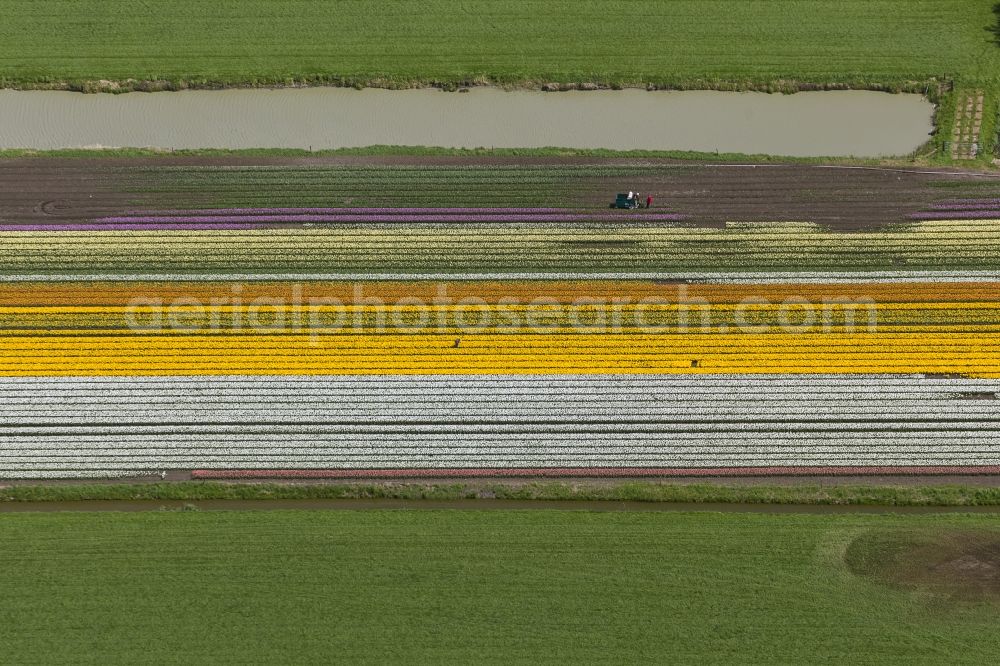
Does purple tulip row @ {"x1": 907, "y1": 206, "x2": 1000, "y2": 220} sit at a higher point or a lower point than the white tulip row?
higher

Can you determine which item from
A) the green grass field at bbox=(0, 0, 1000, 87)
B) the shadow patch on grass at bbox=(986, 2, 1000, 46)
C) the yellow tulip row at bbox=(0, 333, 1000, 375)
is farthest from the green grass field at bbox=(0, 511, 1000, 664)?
the shadow patch on grass at bbox=(986, 2, 1000, 46)

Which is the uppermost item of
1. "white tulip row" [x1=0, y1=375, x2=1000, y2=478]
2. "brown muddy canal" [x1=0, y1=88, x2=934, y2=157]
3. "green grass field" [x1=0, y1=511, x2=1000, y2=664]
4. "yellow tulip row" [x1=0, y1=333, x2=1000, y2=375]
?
"brown muddy canal" [x1=0, y1=88, x2=934, y2=157]

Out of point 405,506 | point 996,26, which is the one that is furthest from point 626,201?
point 996,26

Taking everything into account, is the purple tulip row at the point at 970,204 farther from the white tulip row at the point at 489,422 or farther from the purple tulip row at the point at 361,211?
the purple tulip row at the point at 361,211

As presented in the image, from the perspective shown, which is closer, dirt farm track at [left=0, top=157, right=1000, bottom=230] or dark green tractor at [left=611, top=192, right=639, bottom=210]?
dark green tractor at [left=611, top=192, right=639, bottom=210]

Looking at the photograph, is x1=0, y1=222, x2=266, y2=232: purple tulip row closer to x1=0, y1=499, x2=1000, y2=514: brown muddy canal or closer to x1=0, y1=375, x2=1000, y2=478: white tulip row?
x1=0, y1=375, x2=1000, y2=478: white tulip row

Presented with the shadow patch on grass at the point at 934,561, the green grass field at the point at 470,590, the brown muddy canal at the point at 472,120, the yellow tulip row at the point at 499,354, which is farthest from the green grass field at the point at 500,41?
the shadow patch on grass at the point at 934,561

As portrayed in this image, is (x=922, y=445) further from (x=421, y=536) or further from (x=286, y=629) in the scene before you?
(x=286, y=629)
